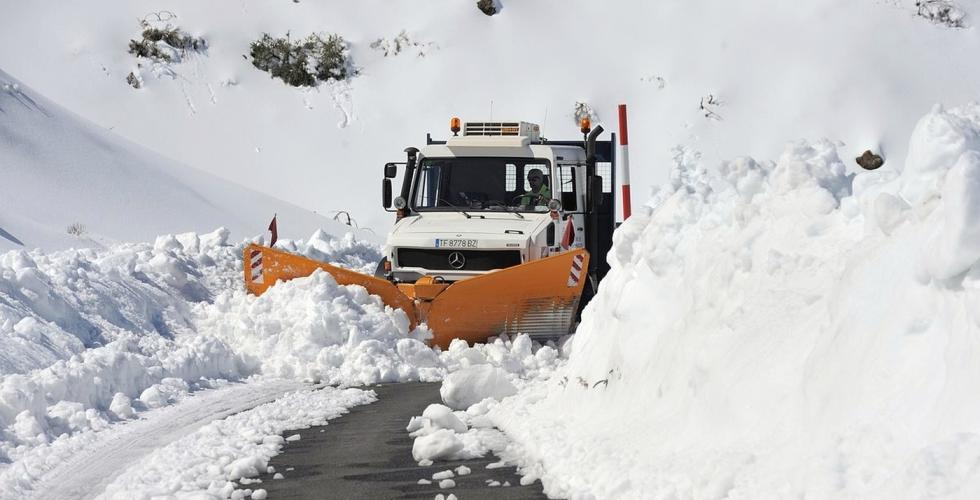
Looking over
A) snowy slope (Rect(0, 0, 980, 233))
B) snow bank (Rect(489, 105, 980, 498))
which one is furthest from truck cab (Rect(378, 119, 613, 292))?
snowy slope (Rect(0, 0, 980, 233))

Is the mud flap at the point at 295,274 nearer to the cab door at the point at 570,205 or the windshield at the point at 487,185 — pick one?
the windshield at the point at 487,185

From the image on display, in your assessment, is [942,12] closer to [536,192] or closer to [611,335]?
[536,192]

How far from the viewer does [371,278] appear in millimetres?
11484

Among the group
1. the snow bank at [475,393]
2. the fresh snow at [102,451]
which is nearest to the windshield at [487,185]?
the snow bank at [475,393]

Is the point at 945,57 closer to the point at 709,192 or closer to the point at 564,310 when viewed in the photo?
the point at 564,310

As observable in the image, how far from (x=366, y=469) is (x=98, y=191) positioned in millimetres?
19475

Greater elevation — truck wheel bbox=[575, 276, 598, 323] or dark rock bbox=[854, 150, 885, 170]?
dark rock bbox=[854, 150, 885, 170]

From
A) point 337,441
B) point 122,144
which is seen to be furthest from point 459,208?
point 122,144

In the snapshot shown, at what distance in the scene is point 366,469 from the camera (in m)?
6.03

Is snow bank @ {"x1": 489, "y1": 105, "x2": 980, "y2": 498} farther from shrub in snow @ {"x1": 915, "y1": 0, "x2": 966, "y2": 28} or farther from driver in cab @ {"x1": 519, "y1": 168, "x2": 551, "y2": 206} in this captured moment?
shrub in snow @ {"x1": 915, "y1": 0, "x2": 966, "y2": 28}

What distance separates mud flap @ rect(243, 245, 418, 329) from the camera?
11.4 meters

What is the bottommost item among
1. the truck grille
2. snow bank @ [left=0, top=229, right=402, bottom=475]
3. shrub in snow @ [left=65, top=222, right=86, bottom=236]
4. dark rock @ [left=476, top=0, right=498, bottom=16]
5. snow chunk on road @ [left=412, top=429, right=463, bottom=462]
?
snow chunk on road @ [left=412, top=429, right=463, bottom=462]

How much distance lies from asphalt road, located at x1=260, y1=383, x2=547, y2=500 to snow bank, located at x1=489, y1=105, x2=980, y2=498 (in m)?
0.30

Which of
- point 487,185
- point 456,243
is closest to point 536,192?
point 487,185
